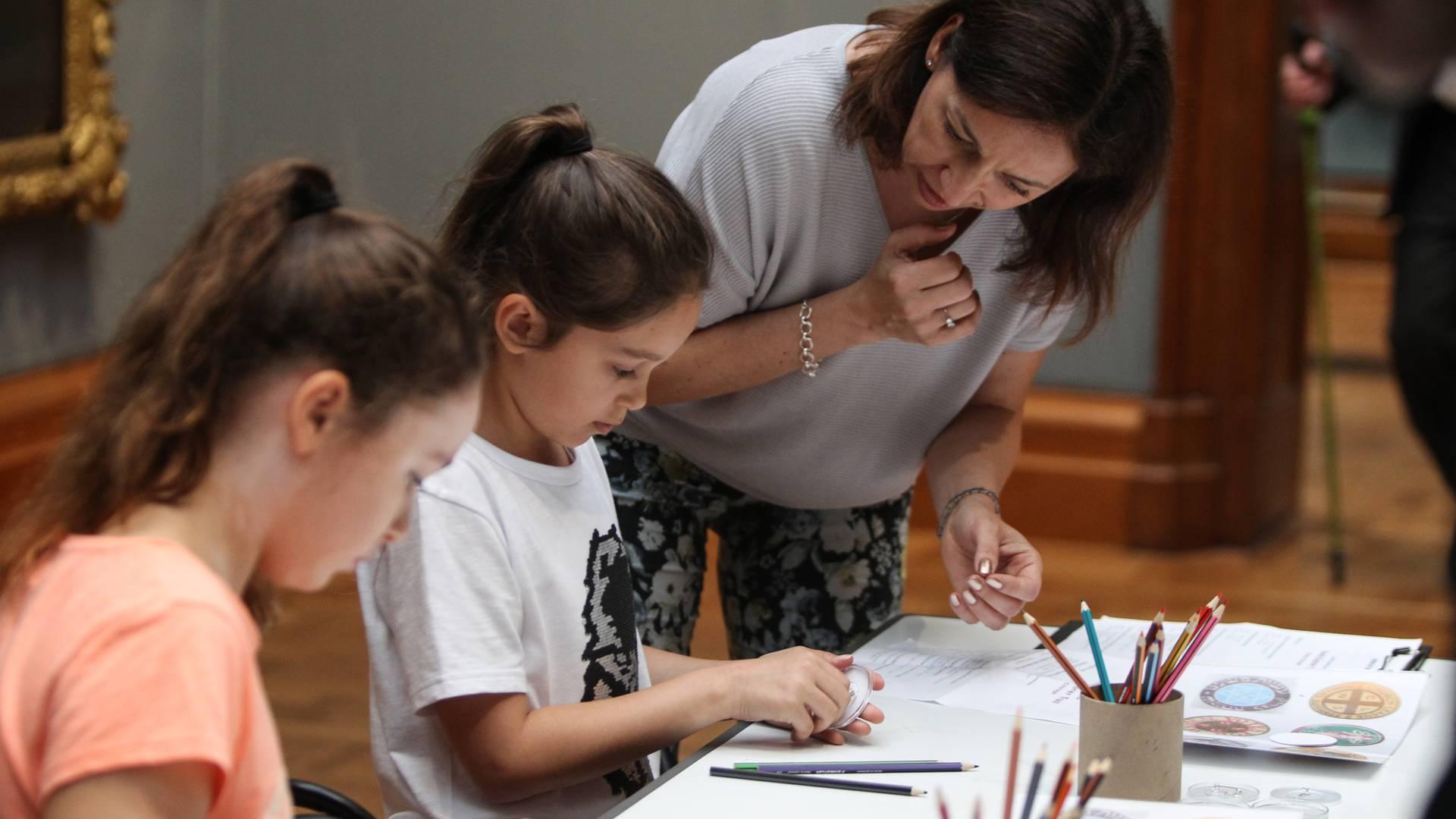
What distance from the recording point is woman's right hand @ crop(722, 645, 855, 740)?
1.45 m

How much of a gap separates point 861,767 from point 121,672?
2.20ft

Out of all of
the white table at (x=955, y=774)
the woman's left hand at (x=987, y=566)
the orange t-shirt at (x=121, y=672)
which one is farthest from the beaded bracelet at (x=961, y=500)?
the orange t-shirt at (x=121, y=672)

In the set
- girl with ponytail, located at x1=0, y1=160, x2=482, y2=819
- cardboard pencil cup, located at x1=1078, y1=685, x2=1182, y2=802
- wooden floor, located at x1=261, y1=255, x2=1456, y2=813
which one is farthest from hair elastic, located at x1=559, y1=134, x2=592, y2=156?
wooden floor, located at x1=261, y1=255, x2=1456, y2=813

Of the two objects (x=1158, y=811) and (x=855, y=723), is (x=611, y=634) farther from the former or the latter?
(x=1158, y=811)

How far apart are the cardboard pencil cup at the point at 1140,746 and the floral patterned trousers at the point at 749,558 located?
0.59 m

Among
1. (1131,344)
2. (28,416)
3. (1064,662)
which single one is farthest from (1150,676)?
(28,416)

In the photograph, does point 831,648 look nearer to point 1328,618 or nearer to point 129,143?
point 1328,618

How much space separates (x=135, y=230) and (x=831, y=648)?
10.1 ft

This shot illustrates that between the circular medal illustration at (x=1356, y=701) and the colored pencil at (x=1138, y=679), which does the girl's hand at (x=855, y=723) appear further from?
the circular medal illustration at (x=1356, y=701)

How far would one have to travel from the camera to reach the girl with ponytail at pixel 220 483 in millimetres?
916

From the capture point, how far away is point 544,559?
4.95ft

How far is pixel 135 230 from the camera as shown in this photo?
4.48m

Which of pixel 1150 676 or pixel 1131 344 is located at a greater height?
pixel 1150 676

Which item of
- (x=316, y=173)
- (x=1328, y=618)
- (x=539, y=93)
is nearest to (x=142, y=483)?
(x=316, y=173)
